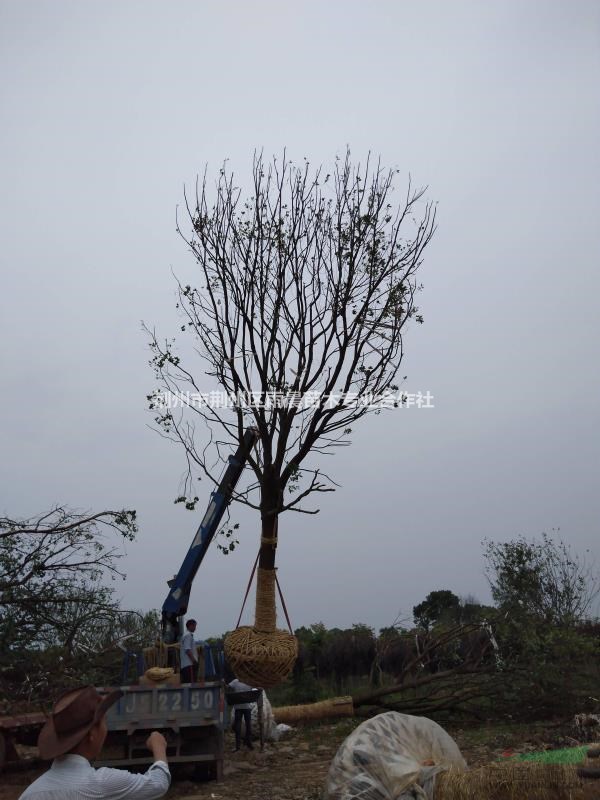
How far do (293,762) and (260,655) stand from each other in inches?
130

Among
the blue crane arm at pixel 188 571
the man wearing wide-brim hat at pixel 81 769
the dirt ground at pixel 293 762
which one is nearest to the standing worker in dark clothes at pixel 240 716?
the dirt ground at pixel 293 762

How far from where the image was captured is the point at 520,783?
4652 millimetres

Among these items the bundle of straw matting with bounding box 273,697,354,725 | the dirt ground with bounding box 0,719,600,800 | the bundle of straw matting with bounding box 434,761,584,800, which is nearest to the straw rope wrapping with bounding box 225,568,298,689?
the dirt ground with bounding box 0,719,600,800

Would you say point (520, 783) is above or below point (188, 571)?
below

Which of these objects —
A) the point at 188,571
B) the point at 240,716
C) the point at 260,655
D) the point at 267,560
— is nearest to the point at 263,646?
the point at 260,655

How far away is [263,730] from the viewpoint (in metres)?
10.7

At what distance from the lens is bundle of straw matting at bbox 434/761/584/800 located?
455cm

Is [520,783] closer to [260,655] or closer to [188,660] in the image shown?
[260,655]

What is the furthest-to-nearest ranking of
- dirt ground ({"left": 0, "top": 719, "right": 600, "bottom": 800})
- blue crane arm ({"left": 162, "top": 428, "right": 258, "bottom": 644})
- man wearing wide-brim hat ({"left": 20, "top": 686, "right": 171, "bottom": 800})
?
1. blue crane arm ({"left": 162, "top": 428, "right": 258, "bottom": 644})
2. dirt ground ({"left": 0, "top": 719, "right": 600, "bottom": 800})
3. man wearing wide-brim hat ({"left": 20, "top": 686, "right": 171, "bottom": 800})

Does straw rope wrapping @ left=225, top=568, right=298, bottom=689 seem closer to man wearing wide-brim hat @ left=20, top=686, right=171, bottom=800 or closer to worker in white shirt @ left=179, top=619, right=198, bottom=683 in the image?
worker in white shirt @ left=179, top=619, right=198, bottom=683

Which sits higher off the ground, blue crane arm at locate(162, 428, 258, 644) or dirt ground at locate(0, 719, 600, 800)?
blue crane arm at locate(162, 428, 258, 644)

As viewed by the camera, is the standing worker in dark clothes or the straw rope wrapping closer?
the straw rope wrapping

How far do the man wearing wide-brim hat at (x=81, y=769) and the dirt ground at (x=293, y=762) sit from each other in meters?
5.12

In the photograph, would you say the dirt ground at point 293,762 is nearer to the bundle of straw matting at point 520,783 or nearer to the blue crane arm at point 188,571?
the blue crane arm at point 188,571
